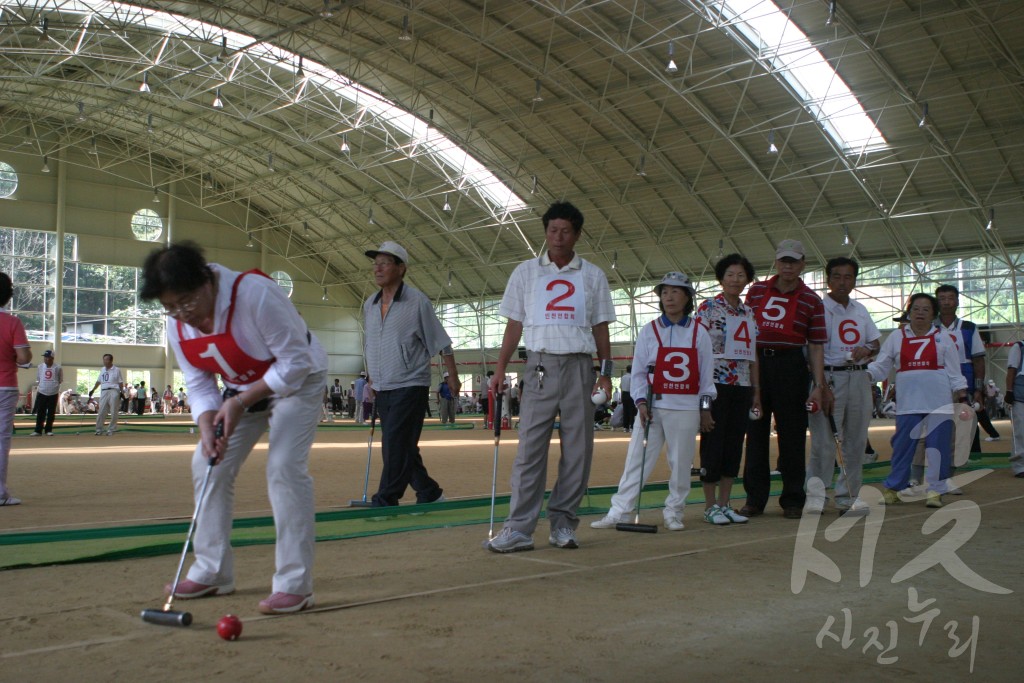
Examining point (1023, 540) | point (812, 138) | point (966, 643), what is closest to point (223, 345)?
point (966, 643)

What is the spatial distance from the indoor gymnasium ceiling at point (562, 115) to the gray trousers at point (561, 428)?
60.4 feet

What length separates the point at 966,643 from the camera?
294 centimetres

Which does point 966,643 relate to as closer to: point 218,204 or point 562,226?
point 562,226

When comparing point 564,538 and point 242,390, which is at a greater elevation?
point 242,390

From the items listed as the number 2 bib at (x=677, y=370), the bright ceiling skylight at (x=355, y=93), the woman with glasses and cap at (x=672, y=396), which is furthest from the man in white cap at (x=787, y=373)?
the bright ceiling skylight at (x=355, y=93)

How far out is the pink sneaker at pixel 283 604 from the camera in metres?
3.34

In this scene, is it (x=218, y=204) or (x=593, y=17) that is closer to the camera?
(x=593, y=17)

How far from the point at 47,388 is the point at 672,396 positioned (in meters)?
14.5

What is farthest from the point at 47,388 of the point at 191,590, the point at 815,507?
the point at 191,590

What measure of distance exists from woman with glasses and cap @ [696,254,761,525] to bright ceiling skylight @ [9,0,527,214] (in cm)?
2116

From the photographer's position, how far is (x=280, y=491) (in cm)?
344

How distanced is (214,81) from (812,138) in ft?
64.4

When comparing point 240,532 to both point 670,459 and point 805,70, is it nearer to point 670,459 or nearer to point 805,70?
point 670,459

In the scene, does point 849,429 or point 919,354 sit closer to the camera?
point 849,429
